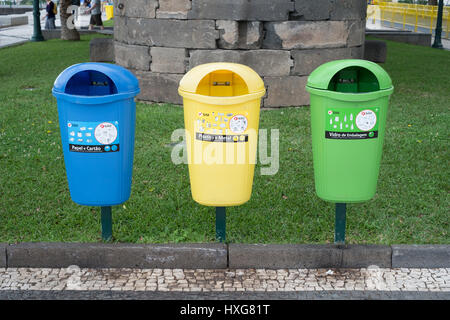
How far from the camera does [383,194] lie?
541 cm

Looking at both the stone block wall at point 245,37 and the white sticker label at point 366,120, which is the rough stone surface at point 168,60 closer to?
the stone block wall at point 245,37

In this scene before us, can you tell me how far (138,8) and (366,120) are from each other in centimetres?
591

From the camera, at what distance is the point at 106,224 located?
4.44m

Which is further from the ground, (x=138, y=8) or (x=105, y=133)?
(x=138, y=8)

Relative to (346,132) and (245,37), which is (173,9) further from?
(346,132)

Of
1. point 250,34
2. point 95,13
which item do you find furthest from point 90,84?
point 95,13

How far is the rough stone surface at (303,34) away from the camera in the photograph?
8.67 m

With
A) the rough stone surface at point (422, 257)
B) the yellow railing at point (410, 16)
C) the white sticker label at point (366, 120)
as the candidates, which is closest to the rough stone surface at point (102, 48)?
the white sticker label at point (366, 120)

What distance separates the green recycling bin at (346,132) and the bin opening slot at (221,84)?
58 cm

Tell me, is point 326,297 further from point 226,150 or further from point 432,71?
point 432,71

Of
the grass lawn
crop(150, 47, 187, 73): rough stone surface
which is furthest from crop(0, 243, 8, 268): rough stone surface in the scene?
crop(150, 47, 187, 73): rough stone surface

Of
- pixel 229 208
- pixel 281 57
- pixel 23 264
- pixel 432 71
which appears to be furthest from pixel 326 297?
pixel 432 71

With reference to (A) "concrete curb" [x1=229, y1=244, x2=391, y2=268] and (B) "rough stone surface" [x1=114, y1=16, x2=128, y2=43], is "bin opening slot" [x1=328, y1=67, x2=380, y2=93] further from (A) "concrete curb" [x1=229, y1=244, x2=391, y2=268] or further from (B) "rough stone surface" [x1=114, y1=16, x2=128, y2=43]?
(B) "rough stone surface" [x1=114, y1=16, x2=128, y2=43]

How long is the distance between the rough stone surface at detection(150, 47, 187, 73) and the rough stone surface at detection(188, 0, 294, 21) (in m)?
0.62
